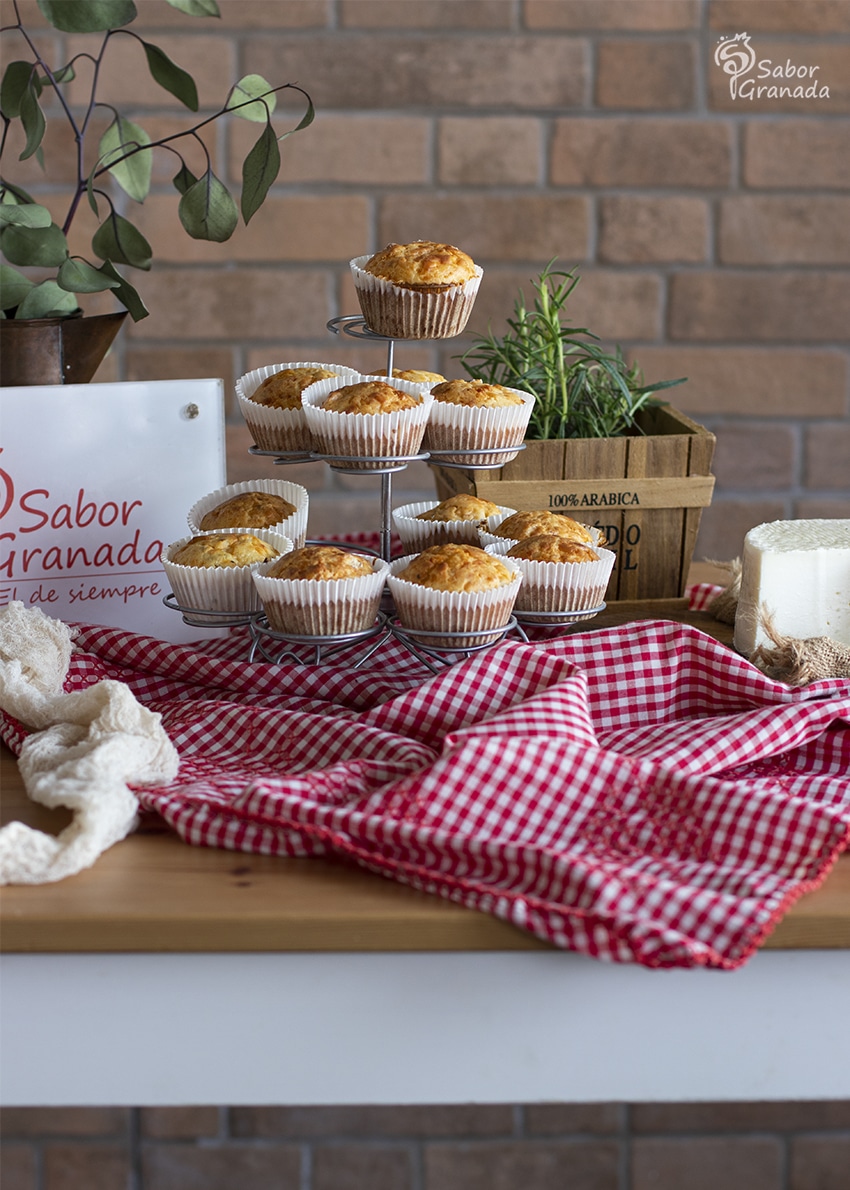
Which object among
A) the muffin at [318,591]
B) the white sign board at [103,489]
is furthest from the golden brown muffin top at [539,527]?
the white sign board at [103,489]

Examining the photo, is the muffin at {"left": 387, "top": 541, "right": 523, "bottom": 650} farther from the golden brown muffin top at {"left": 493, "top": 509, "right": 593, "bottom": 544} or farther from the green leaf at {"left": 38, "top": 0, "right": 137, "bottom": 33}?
the green leaf at {"left": 38, "top": 0, "right": 137, "bottom": 33}

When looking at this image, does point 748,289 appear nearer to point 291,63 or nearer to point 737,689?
point 291,63

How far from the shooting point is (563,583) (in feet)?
2.92

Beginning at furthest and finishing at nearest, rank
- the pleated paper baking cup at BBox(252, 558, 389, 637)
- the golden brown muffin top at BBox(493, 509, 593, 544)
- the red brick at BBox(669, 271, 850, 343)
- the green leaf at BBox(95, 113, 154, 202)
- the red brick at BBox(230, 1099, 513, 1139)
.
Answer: the red brick at BBox(669, 271, 850, 343) → the red brick at BBox(230, 1099, 513, 1139) → the green leaf at BBox(95, 113, 154, 202) → the golden brown muffin top at BBox(493, 509, 593, 544) → the pleated paper baking cup at BBox(252, 558, 389, 637)

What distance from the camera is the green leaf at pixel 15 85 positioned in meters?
1.12

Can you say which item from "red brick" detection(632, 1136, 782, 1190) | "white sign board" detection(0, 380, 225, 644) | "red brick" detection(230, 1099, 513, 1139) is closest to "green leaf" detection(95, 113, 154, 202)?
"white sign board" detection(0, 380, 225, 644)

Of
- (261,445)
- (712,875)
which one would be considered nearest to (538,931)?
(712,875)

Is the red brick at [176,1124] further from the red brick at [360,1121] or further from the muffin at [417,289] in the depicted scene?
the muffin at [417,289]

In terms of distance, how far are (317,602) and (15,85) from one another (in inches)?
24.6

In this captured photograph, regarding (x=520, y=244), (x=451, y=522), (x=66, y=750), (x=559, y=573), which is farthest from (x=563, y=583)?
(x=520, y=244)

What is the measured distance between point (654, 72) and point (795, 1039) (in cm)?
142

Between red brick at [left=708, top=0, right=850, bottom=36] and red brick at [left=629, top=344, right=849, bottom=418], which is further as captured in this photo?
red brick at [left=629, top=344, right=849, bottom=418]

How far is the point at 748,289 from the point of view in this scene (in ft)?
5.85

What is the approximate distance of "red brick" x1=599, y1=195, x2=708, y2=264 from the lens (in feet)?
5.73
